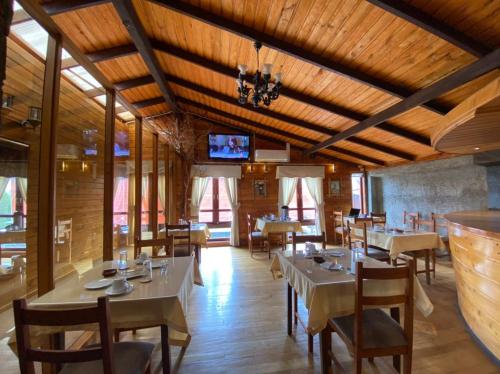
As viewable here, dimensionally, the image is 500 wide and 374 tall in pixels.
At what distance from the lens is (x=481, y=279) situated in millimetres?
1991

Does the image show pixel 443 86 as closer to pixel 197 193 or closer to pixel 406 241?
pixel 406 241

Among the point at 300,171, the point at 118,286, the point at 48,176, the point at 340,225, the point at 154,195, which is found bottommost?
the point at 340,225

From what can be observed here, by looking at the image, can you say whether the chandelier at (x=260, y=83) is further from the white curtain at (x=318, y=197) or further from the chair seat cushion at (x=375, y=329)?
the white curtain at (x=318, y=197)

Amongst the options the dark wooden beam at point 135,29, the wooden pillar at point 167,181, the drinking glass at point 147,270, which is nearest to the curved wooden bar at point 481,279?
the drinking glass at point 147,270

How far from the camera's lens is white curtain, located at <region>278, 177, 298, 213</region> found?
6809 millimetres

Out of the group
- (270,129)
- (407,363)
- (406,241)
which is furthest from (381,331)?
(270,129)

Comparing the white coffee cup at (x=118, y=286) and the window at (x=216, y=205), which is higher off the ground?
the window at (x=216, y=205)

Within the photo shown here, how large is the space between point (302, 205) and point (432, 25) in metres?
5.43

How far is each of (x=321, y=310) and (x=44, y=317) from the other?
150 cm

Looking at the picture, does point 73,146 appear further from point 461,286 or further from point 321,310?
point 461,286

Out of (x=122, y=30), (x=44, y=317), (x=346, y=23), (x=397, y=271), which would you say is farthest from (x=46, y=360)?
(x=346, y=23)

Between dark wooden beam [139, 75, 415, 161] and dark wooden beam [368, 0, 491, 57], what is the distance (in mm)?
2955

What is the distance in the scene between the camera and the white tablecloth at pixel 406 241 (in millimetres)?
3404

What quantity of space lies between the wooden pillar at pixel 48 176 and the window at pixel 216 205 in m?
4.88
